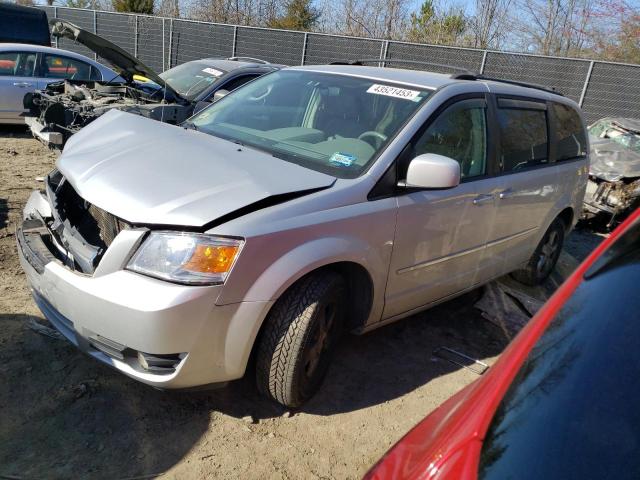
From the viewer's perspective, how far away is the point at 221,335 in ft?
8.23

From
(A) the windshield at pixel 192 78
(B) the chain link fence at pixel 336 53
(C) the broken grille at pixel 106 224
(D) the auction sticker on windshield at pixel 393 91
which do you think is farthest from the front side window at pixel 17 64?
(D) the auction sticker on windshield at pixel 393 91

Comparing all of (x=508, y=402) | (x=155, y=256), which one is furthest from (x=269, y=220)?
(x=508, y=402)

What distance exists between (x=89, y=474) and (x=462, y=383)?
86.2 inches

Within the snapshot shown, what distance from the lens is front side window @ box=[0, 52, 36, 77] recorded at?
28.6 feet

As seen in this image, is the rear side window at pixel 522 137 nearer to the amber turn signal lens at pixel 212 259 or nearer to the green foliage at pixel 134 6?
the amber turn signal lens at pixel 212 259

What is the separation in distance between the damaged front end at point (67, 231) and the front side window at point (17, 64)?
6567 mm

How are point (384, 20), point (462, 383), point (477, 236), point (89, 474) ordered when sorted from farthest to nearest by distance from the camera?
point (384, 20), point (477, 236), point (462, 383), point (89, 474)

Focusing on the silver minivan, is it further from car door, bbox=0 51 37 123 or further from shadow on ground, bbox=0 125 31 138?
shadow on ground, bbox=0 125 31 138

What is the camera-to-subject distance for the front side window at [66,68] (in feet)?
29.9

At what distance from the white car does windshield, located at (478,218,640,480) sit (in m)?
8.67

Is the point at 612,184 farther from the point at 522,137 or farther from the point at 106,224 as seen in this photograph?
the point at 106,224

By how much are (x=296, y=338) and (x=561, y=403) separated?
64.4 inches

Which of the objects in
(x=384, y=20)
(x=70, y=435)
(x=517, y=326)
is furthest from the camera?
(x=384, y=20)

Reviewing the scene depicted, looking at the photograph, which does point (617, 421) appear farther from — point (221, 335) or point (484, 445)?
point (221, 335)
